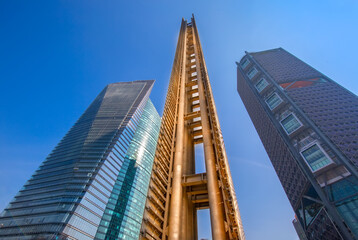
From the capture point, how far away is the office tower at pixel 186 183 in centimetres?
1052

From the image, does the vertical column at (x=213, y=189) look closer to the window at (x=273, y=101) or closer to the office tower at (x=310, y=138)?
the office tower at (x=310, y=138)

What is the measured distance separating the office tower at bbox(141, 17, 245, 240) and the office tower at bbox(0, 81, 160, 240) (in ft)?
254

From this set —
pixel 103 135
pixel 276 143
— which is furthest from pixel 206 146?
pixel 103 135

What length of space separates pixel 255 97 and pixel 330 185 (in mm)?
50107

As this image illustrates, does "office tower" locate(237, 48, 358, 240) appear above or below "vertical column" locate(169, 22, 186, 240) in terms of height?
above

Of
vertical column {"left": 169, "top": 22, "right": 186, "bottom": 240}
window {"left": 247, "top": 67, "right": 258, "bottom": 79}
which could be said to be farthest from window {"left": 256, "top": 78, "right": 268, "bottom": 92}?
vertical column {"left": 169, "top": 22, "right": 186, "bottom": 240}

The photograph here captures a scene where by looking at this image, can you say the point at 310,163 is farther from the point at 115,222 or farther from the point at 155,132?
the point at 155,132

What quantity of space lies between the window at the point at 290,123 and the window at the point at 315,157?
400 inches

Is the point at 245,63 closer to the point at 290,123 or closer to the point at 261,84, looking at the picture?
the point at 261,84

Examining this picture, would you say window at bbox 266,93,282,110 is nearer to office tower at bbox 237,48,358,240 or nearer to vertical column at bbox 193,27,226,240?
office tower at bbox 237,48,358,240

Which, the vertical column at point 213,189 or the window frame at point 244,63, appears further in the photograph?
the window frame at point 244,63

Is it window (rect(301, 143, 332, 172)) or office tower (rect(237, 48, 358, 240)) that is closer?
office tower (rect(237, 48, 358, 240))

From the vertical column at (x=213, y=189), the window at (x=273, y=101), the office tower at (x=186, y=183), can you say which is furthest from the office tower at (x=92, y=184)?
the vertical column at (x=213, y=189)

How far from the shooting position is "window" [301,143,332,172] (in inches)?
2340
